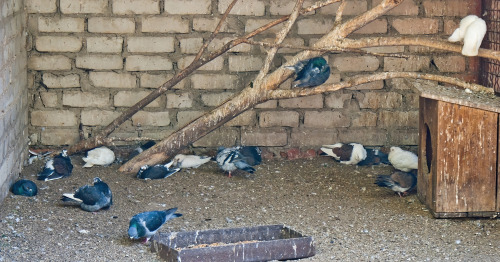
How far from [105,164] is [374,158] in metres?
2.43

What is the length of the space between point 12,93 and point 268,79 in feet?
6.75

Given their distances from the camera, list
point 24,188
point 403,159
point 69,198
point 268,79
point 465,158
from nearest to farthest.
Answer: point 465,158, point 69,198, point 24,188, point 268,79, point 403,159

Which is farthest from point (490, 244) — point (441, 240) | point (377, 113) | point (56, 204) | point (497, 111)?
point (56, 204)

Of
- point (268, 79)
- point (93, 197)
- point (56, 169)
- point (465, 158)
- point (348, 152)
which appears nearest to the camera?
point (465, 158)

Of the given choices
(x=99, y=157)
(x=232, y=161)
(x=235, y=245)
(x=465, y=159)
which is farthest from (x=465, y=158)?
(x=99, y=157)

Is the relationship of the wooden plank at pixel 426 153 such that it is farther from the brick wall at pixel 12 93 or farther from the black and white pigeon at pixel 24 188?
the brick wall at pixel 12 93

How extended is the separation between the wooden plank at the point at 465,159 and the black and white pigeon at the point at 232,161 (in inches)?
68.1

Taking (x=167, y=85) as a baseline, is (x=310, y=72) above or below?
above

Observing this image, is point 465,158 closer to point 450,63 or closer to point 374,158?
point 374,158

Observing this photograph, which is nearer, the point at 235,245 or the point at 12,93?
the point at 235,245

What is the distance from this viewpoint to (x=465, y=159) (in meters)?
5.30

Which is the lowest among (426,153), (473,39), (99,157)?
(99,157)

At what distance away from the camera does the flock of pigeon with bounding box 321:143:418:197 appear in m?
5.88

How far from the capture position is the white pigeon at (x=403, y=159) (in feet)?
21.5
